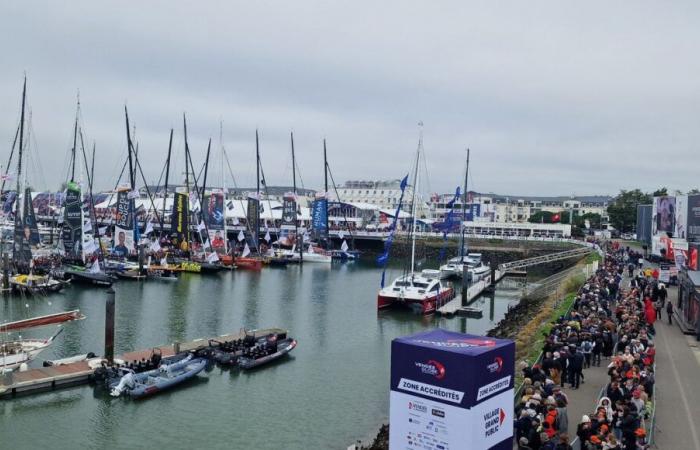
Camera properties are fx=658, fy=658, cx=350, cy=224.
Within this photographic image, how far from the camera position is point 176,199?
6294 cm

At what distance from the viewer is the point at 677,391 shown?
18.2 meters

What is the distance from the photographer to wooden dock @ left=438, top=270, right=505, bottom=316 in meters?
42.0

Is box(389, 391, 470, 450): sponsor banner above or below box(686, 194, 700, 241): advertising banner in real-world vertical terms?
below

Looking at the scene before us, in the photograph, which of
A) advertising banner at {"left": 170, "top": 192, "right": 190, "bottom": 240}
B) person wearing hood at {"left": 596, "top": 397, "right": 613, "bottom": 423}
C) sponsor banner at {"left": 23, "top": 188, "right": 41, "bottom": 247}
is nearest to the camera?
person wearing hood at {"left": 596, "top": 397, "right": 613, "bottom": 423}

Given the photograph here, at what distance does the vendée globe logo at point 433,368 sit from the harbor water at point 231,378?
33.3ft

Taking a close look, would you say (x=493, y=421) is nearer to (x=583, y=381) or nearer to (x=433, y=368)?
(x=433, y=368)

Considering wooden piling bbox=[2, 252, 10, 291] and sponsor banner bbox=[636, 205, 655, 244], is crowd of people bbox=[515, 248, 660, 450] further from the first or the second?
sponsor banner bbox=[636, 205, 655, 244]

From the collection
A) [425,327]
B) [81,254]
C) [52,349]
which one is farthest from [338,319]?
[81,254]

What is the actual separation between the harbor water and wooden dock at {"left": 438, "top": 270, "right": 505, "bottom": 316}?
1026 mm

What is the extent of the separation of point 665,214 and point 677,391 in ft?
133

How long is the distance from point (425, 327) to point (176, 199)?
33481 mm

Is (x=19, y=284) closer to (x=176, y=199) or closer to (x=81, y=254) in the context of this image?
(x=81, y=254)

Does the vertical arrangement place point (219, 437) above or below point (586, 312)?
below

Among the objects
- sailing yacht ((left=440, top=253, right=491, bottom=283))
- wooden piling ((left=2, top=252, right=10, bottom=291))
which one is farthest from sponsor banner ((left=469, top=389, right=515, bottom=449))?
sailing yacht ((left=440, top=253, right=491, bottom=283))
